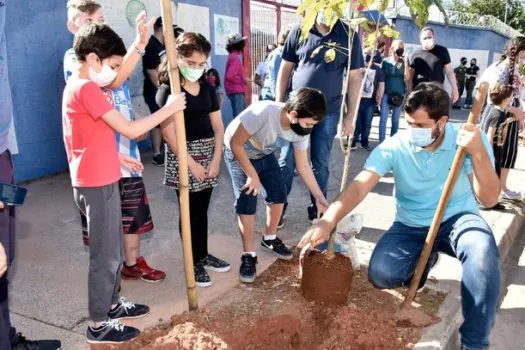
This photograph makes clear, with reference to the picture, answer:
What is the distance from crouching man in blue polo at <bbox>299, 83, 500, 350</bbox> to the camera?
2.45 m

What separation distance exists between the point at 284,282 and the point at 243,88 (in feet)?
16.1

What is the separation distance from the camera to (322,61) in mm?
4211

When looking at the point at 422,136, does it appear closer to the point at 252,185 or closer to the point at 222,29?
the point at 252,185

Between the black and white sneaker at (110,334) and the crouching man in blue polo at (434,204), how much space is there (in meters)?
1.04

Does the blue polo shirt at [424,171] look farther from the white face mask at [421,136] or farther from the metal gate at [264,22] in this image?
the metal gate at [264,22]

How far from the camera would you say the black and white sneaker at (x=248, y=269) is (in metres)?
3.29

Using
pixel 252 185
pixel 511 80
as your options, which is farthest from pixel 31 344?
pixel 511 80

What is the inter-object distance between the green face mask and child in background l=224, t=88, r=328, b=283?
44 cm

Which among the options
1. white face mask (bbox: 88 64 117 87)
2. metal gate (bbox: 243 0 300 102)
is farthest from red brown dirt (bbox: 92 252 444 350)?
metal gate (bbox: 243 0 300 102)

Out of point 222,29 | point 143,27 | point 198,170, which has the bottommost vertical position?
point 198,170

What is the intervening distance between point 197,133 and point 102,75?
85 cm

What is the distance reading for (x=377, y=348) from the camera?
98.0 inches

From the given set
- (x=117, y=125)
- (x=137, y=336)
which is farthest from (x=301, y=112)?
(x=137, y=336)

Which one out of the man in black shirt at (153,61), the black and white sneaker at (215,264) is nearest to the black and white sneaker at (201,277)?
the black and white sneaker at (215,264)
